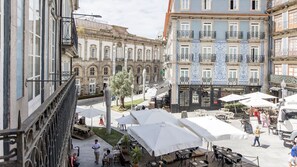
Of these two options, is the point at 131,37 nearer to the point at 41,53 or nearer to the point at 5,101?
the point at 41,53

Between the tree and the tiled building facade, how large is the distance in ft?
20.7

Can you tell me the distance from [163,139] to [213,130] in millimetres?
3455

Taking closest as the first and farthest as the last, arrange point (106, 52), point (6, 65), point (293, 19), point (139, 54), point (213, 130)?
point (6, 65) → point (213, 130) → point (293, 19) → point (106, 52) → point (139, 54)

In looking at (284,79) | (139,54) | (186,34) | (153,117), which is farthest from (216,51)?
(139,54)

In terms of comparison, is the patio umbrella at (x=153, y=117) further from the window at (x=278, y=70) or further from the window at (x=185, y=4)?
the window at (x=278, y=70)

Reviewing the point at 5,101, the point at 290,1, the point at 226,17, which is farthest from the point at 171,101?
the point at 5,101

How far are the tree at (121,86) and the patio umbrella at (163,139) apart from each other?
24756 mm

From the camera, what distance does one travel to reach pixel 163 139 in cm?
1247

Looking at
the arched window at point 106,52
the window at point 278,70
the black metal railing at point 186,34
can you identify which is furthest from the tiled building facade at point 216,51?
the arched window at point 106,52

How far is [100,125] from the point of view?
1102 inches

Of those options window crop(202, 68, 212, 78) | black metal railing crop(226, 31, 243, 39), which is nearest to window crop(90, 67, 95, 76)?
window crop(202, 68, 212, 78)

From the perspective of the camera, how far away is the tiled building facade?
36.2m

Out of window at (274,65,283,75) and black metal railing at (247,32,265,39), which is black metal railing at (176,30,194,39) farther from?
window at (274,65,283,75)

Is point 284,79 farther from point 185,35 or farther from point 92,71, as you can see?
point 92,71
